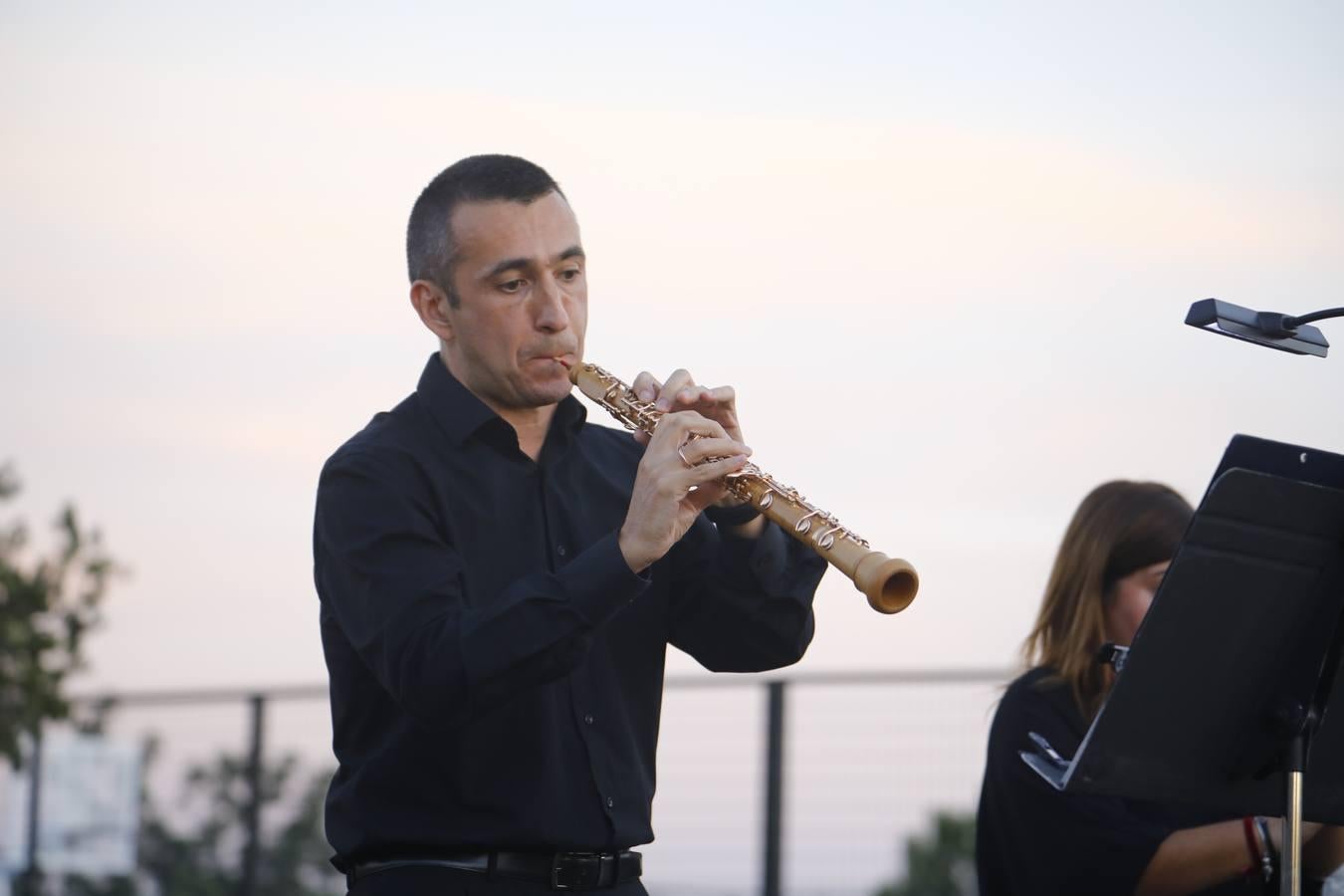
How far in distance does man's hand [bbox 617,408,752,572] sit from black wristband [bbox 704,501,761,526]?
0.95 ft

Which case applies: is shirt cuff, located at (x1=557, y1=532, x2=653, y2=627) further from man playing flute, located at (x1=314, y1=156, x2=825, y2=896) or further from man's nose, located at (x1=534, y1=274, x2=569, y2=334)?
man's nose, located at (x1=534, y1=274, x2=569, y2=334)

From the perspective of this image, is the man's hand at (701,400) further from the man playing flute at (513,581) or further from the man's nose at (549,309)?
the man's nose at (549,309)

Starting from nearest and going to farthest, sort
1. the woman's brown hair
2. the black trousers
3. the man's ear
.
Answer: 1. the black trousers
2. the man's ear
3. the woman's brown hair

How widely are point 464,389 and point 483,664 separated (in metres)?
0.69

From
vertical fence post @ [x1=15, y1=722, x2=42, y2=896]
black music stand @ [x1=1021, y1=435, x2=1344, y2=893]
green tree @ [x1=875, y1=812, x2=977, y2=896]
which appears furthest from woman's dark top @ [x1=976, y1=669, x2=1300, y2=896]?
vertical fence post @ [x1=15, y1=722, x2=42, y2=896]

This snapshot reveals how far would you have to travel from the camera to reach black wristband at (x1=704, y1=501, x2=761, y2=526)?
3.34 meters

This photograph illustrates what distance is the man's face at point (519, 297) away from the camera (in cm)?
329

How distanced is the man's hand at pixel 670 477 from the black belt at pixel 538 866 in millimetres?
543

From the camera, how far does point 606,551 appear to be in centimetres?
295

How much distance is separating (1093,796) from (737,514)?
3.63ft

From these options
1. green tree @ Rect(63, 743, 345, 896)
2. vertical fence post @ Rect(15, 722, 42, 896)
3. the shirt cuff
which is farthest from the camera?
vertical fence post @ Rect(15, 722, 42, 896)

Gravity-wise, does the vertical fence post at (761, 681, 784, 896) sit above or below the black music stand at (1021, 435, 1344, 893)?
below

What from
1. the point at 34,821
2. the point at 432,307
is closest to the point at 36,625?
the point at 34,821

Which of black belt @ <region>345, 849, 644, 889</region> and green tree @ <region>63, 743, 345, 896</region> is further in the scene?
green tree @ <region>63, 743, 345, 896</region>
